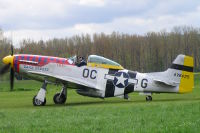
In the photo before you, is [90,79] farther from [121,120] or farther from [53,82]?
[121,120]

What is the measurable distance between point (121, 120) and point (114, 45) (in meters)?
77.2

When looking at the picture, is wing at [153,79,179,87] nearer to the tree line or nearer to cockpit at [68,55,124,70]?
cockpit at [68,55,124,70]

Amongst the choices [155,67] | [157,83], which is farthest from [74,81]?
[155,67]

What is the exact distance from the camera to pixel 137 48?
285 feet

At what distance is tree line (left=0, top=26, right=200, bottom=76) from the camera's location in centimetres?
8275

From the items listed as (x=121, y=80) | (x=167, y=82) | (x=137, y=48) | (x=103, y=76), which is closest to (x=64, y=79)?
(x=103, y=76)

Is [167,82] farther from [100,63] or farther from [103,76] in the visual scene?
[100,63]

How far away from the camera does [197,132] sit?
6.70 meters

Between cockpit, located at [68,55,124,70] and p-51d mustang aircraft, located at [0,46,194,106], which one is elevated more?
cockpit, located at [68,55,124,70]

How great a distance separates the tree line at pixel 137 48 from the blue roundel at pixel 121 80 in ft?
206

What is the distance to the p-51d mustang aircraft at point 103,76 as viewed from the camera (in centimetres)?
1738

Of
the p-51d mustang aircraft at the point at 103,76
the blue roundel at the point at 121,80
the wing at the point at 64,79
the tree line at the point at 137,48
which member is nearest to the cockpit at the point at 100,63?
the p-51d mustang aircraft at the point at 103,76

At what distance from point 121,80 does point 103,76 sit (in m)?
0.87

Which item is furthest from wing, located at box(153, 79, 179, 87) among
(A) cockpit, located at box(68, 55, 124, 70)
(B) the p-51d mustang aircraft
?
(A) cockpit, located at box(68, 55, 124, 70)
